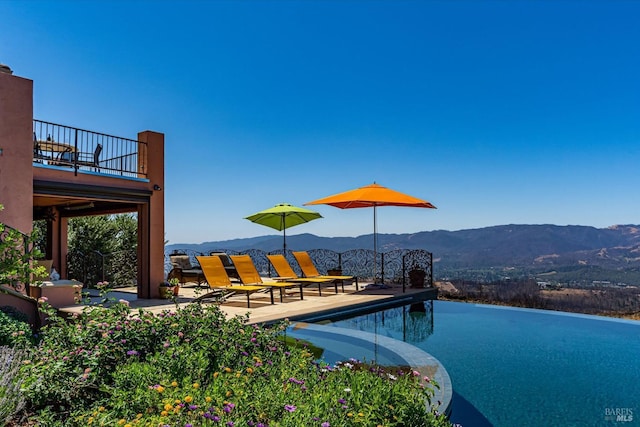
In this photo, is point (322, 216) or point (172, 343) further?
point (322, 216)

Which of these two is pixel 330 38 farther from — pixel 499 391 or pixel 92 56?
pixel 499 391

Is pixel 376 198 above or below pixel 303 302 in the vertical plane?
above

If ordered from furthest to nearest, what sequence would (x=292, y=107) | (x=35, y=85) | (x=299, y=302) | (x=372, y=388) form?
(x=292, y=107) < (x=299, y=302) < (x=35, y=85) < (x=372, y=388)

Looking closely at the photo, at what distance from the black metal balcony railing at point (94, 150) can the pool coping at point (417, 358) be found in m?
6.94

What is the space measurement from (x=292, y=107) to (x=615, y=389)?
1526 centimetres

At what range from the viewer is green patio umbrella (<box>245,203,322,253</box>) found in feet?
52.6

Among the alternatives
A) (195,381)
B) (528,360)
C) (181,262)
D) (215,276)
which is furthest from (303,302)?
(195,381)

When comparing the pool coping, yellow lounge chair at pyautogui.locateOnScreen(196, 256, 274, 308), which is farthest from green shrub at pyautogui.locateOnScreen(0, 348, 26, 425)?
yellow lounge chair at pyautogui.locateOnScreen(196, 256, 274, 308)

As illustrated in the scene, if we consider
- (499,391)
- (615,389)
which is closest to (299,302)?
(499,391)

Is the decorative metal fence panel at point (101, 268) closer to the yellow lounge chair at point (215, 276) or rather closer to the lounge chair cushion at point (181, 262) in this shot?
the lounge chair cushion at point (181, 262)

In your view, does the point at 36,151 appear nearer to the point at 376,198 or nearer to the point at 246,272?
the point at 246,272

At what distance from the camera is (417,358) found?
17.4ft

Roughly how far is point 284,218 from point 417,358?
38.9ft

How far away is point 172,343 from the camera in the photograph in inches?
157
